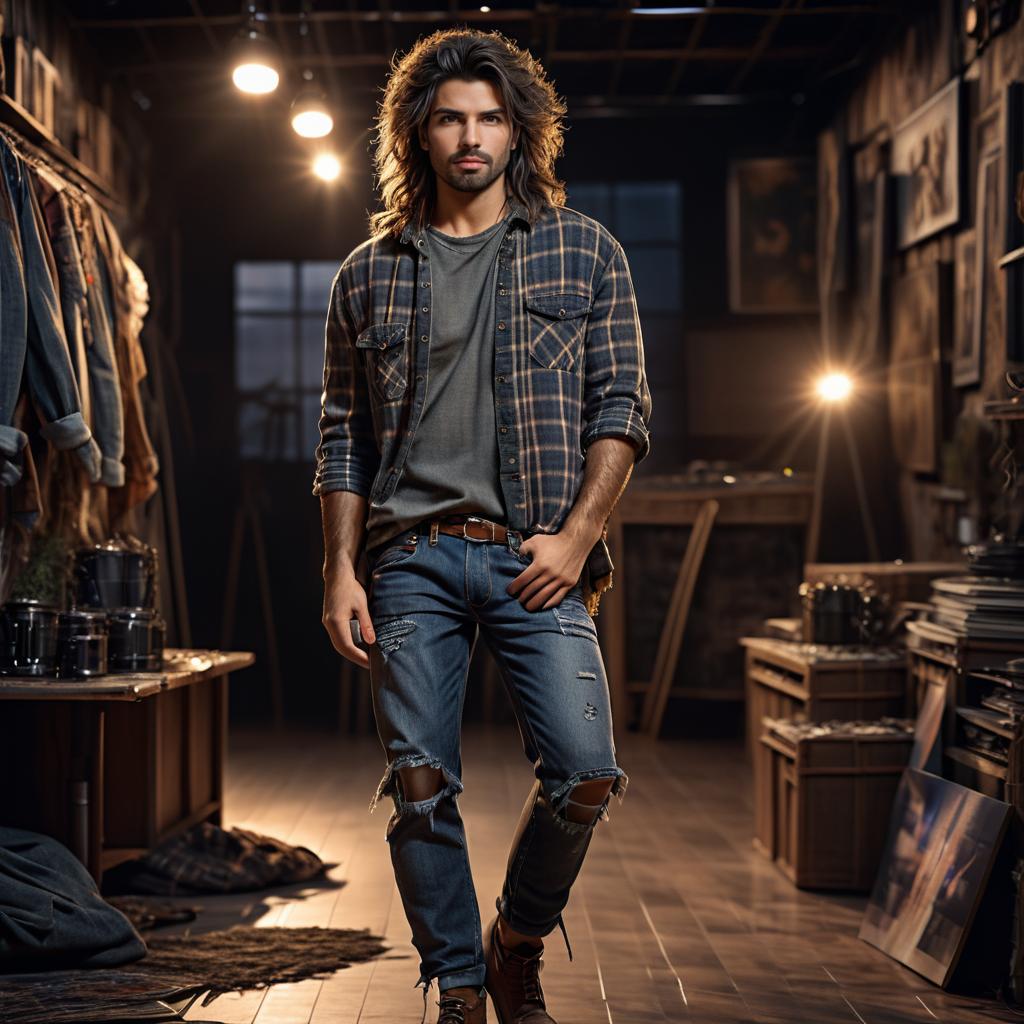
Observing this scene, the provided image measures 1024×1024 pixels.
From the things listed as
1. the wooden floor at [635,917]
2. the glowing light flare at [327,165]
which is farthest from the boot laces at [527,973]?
the glowing light flare at [327,165]

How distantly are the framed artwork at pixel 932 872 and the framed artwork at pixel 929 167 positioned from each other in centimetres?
255

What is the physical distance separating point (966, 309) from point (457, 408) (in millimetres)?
3342

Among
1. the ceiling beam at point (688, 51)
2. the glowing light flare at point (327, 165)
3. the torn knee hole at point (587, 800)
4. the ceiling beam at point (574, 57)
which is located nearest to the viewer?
the torn knee hole at point (587, 800)

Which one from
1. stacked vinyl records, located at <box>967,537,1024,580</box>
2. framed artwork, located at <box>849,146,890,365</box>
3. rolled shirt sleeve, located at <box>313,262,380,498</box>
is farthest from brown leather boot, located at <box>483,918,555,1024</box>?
framed artwork, located at <box>849,146,890,365</box>

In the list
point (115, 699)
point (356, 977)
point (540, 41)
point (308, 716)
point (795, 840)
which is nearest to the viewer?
point (356, 977)

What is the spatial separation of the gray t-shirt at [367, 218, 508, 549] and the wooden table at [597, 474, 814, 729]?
4.35 m

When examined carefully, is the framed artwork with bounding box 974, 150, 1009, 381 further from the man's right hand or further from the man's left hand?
the man's right hand

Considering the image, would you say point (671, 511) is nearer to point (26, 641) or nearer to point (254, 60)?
point (254, 60)

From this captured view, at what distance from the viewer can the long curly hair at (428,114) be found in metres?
2.54

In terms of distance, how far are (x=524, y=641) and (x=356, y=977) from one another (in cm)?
117

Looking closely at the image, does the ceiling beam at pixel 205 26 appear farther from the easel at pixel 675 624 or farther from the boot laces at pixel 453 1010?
the boot laces at pixel 453 1010

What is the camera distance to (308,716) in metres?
7.86

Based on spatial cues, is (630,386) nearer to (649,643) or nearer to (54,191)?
(54,191)

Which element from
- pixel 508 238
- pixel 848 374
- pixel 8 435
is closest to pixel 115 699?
pixel 8 435
